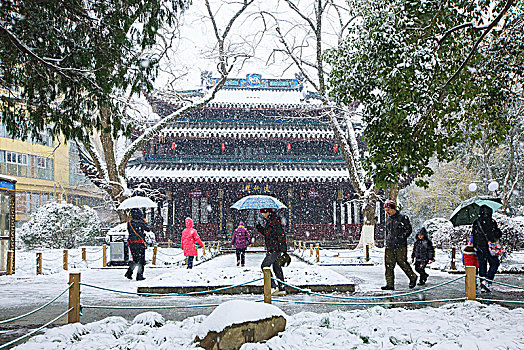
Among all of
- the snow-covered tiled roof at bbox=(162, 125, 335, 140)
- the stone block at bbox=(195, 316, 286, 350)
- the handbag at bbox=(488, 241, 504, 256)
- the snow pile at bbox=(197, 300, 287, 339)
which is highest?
the snow-covered tiled roof at bbox=(162, 125, 335, 140)

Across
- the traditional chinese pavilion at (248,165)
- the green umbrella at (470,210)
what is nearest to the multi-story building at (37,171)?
the traditional chinese pavilion at (248,165)

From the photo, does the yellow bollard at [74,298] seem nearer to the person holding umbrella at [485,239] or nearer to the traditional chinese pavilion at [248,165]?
the person holding umbrella at [485,239]

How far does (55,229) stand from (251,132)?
10.6 m

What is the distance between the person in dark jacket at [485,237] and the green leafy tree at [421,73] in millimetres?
1654

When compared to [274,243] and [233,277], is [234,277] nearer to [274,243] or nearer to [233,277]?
[233,277]

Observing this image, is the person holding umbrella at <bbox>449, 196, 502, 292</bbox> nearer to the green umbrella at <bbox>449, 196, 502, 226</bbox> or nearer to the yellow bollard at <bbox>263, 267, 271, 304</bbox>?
the green umbrella at <bbox>449, 196, 502, 226</bbox>

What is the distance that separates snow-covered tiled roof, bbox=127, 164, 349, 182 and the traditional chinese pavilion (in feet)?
0.17

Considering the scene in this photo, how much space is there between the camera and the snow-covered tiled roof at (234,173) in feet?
73.2

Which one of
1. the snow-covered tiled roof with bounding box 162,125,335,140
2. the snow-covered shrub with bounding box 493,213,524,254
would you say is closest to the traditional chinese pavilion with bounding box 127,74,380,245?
the snow-covered tiled roof with bounding box 162,125,335,140

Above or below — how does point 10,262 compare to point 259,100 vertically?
below

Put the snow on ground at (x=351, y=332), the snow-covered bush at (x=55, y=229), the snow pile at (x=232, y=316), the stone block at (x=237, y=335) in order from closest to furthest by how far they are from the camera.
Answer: the stone block at (x=237, y=335) < the snow pile at (x=232, y=316) < the snow on ground at (x=351, y=332) < the snow-covered bush at (x=55, y=229)

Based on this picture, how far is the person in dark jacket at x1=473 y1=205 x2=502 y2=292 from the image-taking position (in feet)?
27.7

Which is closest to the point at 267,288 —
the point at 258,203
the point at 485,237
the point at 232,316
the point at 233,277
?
the point at 232,316

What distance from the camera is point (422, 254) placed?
1042 cm
